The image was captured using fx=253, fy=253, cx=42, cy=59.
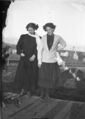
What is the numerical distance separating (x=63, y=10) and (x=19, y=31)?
1.48 feet

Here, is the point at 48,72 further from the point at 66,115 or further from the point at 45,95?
the point at 66,115

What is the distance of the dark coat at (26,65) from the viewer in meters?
2.37

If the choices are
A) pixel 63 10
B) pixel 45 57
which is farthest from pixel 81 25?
pixel 45 57

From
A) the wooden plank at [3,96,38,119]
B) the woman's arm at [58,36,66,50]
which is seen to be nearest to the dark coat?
the wooden plank at [3,96,38,119]

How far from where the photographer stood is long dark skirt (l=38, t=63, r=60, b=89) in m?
2.32

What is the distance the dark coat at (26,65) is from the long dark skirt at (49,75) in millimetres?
58

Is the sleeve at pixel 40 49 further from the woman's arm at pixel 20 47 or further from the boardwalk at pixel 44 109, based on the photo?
the boardwalk at pixel 44 109

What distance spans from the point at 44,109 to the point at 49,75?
1.04 feet

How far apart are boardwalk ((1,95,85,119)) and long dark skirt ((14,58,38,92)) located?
0.34ft

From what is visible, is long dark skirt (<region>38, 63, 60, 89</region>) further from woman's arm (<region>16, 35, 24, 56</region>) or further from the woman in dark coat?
woman's arm (<region>16, 35, 24, 56</region>)

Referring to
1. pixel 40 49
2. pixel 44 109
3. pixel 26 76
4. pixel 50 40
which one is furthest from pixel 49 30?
pixel 44 109

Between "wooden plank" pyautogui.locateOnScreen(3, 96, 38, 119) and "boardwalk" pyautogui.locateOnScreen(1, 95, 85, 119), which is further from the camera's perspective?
"wooden plank" pyautogui.locateOnScreen(3, 96, 38, 119)

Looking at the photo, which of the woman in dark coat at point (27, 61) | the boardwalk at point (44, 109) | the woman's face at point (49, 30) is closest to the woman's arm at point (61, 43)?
the woman's face at point (49, 30)

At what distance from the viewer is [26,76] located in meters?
2.39
